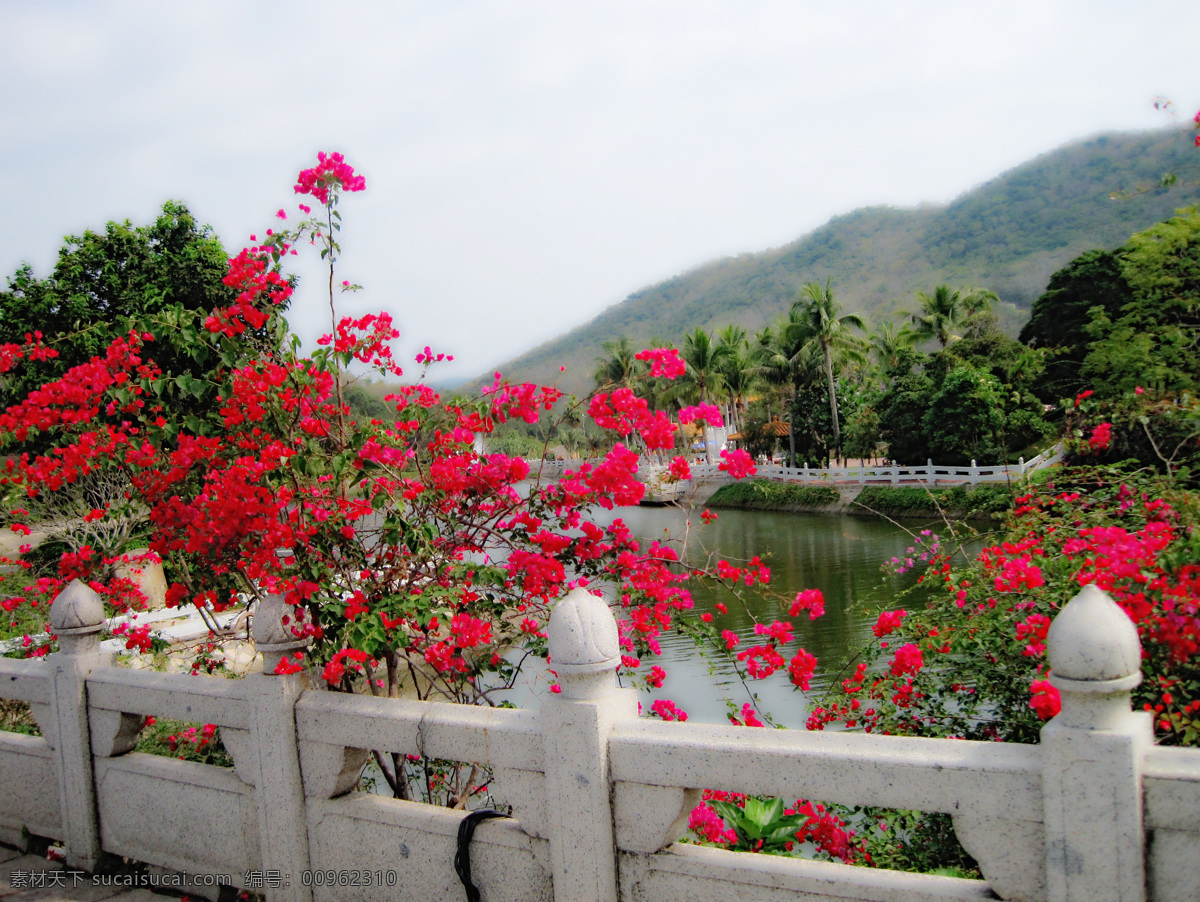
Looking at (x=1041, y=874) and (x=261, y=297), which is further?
(x=261, y=297)

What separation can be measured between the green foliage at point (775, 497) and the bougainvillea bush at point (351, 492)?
20.7 m

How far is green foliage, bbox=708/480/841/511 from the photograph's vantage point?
26359 millimetres

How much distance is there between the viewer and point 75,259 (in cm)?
1673

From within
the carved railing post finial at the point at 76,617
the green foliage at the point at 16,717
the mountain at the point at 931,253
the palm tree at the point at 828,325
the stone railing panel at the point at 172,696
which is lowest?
the green foliage at the point at 16,717

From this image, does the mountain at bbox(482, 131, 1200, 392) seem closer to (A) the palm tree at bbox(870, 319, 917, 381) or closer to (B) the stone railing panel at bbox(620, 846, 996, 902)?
(A) the palm tree at bbox(870, 319, 917, 381)

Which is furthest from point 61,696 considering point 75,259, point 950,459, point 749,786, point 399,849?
point 950,459

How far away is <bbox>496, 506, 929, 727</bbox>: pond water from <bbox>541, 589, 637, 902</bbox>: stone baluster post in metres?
0.99

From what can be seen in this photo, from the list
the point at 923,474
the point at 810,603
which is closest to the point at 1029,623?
the point at 810,603

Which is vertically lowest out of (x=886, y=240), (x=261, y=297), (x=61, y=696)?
(x=61, y=696)

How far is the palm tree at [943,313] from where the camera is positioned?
34.1 m

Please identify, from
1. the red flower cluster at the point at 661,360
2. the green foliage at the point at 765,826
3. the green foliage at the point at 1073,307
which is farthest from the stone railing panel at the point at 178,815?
the green foliage at the point at 1073,307

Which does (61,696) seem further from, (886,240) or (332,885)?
(886,240)

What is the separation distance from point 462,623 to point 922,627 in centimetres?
229

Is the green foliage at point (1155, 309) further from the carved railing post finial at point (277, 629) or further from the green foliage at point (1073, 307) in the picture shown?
the carved railing post finial at point (277, 629)
